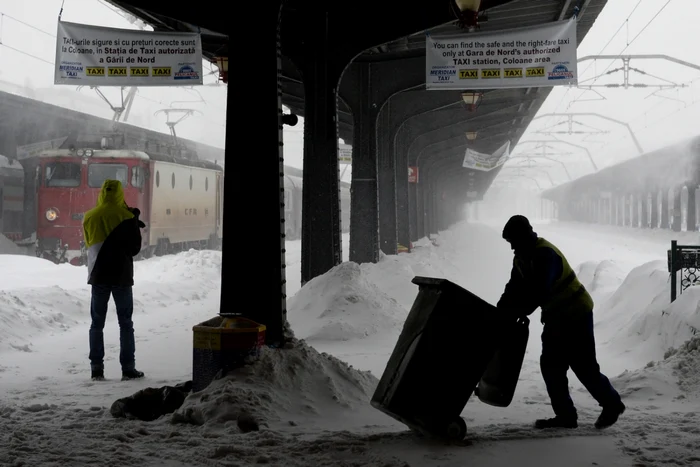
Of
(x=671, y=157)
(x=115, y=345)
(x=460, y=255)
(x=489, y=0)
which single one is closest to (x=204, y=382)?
(x=115, y=345)

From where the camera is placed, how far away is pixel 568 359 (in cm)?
518

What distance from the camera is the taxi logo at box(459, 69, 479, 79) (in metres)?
12.0

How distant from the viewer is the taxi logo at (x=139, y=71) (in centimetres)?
1171

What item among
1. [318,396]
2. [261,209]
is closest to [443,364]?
[318,396]

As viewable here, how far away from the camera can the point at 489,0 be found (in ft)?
32.5

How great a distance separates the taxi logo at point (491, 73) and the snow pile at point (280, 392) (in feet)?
22.3

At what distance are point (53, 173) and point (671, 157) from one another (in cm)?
2573

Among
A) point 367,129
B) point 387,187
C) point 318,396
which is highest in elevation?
point 367,129

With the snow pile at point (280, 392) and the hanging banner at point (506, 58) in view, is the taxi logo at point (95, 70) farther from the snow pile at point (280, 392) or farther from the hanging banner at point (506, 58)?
the snow pile at point (280, 392)

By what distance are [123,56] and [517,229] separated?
28.1 feet

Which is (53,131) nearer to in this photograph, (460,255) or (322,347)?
(460,255)

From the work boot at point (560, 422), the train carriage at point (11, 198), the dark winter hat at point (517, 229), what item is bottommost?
the work boot at point (560, 422)

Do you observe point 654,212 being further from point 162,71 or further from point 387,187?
point 162,71

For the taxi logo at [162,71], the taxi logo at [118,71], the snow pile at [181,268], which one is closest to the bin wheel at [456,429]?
the taxi logo at [162,71]
